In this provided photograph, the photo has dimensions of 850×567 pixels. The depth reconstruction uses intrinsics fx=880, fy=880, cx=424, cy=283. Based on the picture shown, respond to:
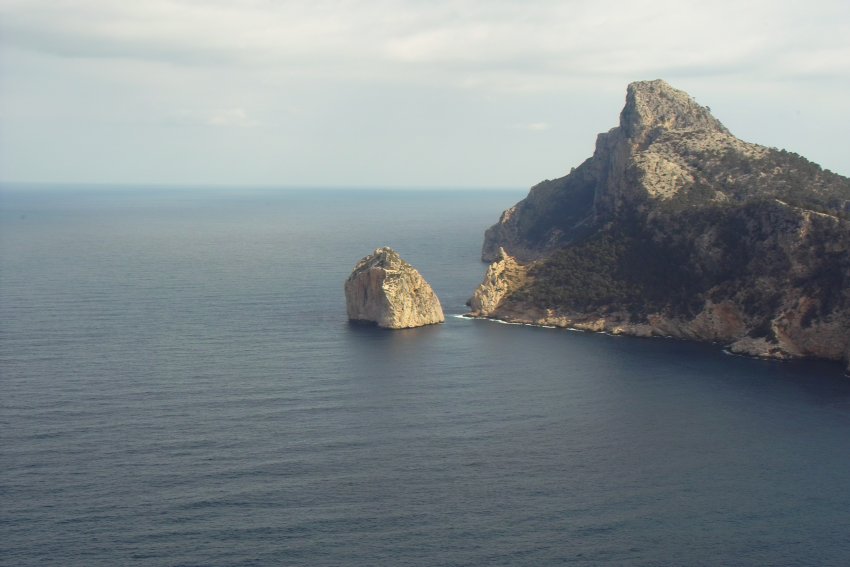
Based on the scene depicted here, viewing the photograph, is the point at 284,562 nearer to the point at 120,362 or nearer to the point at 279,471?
the point at 279,471

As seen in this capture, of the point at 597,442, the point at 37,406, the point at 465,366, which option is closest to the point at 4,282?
the point at 37,406

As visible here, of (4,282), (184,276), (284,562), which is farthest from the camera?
(184,276)

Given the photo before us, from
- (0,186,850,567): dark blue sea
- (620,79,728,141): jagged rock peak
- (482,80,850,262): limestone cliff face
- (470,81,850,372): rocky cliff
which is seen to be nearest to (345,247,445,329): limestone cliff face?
(0,186,850,567): dark blue sea

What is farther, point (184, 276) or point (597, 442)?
point (184, 276)

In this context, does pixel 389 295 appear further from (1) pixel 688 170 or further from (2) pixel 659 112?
(2) pixel 659 112

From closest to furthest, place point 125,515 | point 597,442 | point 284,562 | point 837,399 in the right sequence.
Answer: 1. point 284,562
2. point 125,515
3. point 597,442
4. point 837,399

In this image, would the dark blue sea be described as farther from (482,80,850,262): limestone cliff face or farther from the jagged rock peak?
the jagged rock peak

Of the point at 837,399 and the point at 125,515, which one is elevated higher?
the point at 837,399
